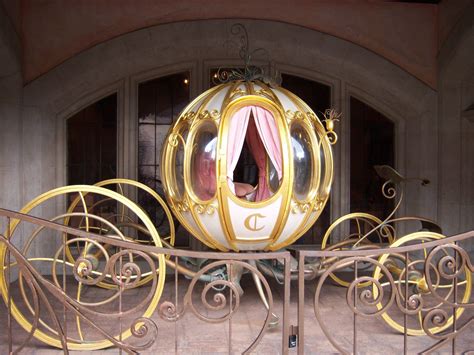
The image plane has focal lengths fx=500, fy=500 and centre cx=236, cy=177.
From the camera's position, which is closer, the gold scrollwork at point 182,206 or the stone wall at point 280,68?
the gold scrollwork at point 182,206

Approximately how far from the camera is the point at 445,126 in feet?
19.3

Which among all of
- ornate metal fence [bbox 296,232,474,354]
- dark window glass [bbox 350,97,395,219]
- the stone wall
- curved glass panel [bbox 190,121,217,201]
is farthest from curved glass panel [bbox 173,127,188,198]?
dark window glass [bbox 350,97,395,219]

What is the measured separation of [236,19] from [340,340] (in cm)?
374

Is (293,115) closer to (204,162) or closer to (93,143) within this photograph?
(204,162)

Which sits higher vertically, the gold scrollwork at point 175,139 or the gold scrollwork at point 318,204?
the gold scrollwork at point 175,139

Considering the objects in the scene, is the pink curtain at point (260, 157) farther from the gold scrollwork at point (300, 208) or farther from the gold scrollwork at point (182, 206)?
the gold scrollwork at point (182, 206)

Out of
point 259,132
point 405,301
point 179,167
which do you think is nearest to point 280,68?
point 259,132

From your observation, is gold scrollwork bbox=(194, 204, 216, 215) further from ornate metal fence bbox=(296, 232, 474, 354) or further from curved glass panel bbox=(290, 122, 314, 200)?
ornate metal fence bbox=(296, 232, 474, 354)

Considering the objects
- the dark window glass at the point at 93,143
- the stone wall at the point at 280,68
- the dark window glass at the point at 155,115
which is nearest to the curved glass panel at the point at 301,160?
the stone wall at the point at 280,68

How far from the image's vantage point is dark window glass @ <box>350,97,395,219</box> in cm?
614

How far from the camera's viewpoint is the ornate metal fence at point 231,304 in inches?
104

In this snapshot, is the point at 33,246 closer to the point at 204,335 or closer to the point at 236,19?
the point at 204,335

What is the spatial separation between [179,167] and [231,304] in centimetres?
150

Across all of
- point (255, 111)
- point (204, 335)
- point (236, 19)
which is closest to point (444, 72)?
point (236, 19)
